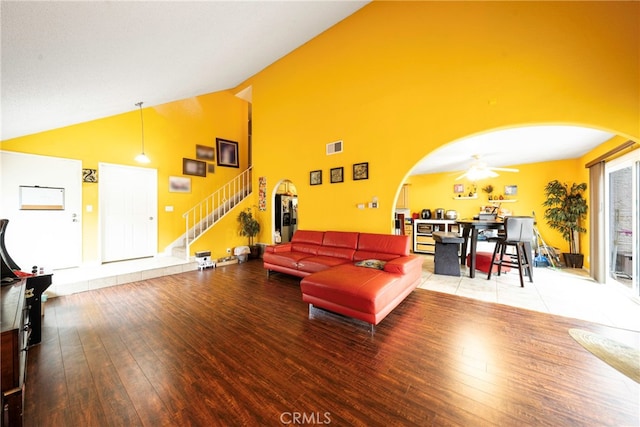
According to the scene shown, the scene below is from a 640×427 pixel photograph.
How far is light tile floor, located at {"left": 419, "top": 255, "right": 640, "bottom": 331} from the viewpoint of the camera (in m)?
2.77

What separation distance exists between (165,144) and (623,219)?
375 inches

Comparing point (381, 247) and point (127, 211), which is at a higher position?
point (127, 211)

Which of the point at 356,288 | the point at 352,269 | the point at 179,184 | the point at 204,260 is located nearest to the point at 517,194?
the point at 352,269

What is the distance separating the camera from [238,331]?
2398mm

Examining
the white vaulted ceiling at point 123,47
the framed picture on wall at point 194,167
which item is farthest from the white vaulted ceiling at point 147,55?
the framed picture on wall at point 194,167

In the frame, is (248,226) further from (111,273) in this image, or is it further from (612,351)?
(612,351)

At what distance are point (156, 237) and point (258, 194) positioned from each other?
2676 mm

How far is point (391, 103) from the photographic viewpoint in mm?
3949

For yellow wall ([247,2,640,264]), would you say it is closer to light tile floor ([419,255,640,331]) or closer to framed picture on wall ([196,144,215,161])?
light tile floor ([419,255,640,331])

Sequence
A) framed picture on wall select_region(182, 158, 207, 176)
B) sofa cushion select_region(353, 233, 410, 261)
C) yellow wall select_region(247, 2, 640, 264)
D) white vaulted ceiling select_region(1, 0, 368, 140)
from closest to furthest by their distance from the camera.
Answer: white vaulted ceiling select_region(1, 0, 368, 140) < yellow wall select_region(247, 2, 640, 264) < sofa cushion select_region(353, 233, 410, 261) < framed picture on wall select_region(182, 158, 207, 176)

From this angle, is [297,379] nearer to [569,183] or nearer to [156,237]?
[156,237]

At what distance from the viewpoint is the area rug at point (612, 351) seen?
5.94 feet

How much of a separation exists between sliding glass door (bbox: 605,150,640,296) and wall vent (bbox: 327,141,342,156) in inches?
174

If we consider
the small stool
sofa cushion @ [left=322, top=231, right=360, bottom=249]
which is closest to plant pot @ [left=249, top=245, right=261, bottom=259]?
sofa cushion @ [left=322, top=231, right=360, bottom=249]
